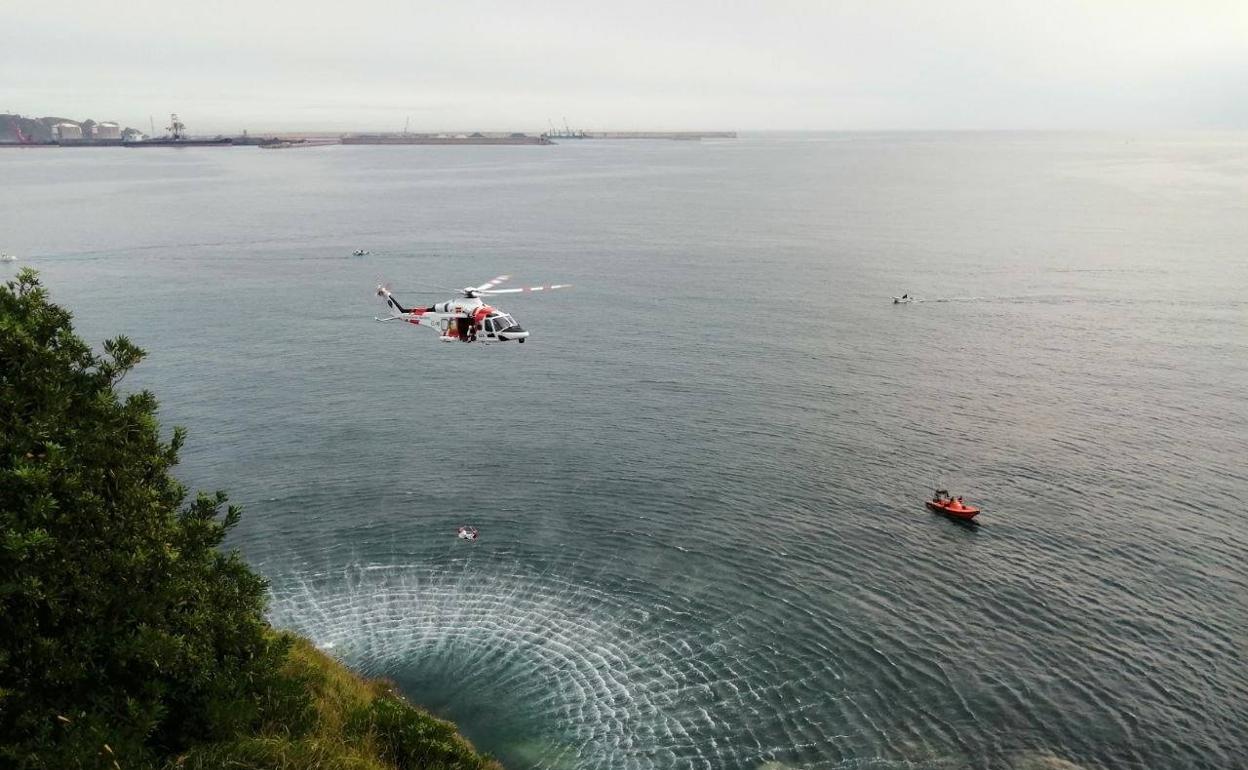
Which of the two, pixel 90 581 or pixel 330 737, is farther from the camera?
pixel 330 737

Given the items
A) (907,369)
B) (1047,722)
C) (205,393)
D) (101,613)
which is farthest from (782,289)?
(101,613)

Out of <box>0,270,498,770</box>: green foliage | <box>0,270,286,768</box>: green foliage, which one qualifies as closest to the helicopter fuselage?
<box>0,270,498,770</box>: green foliage

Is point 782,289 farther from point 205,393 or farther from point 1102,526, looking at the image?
point 205,393

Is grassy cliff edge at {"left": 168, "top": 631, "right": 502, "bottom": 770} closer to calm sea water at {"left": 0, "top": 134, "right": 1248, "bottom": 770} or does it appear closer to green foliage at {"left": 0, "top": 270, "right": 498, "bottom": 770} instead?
green foliage at {"left": 0, "top": 270, "right": 498, "bottom": 770}

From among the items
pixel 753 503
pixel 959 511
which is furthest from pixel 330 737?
pixel 959 511

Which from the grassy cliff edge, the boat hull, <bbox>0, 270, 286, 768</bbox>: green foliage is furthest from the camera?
the boat hull

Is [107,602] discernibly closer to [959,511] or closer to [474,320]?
[474,320]

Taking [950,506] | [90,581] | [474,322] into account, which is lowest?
[950,506]
